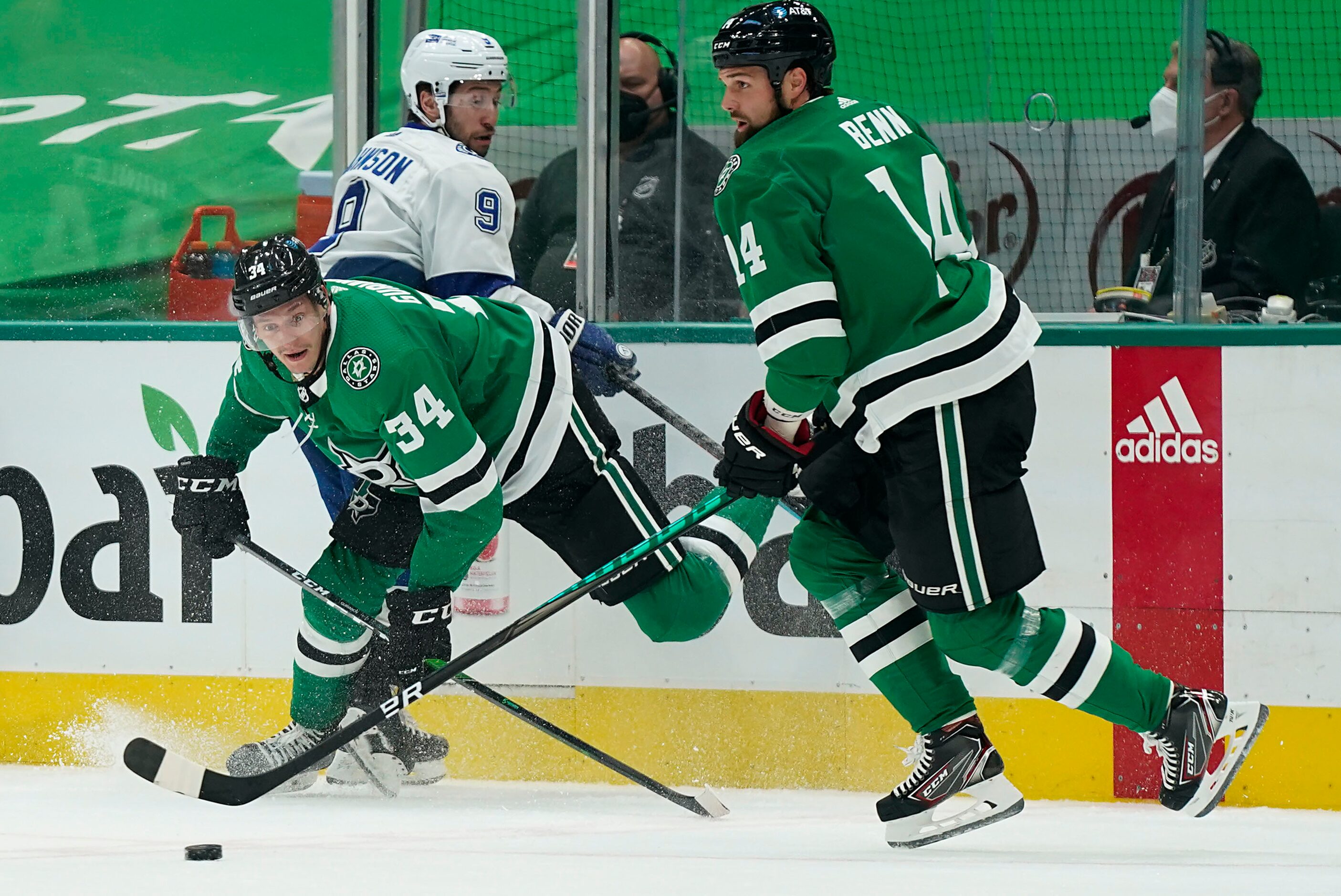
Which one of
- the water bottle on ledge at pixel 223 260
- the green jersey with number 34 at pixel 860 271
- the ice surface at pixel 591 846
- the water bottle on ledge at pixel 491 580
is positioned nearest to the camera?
the ice surface at pixel 591 846

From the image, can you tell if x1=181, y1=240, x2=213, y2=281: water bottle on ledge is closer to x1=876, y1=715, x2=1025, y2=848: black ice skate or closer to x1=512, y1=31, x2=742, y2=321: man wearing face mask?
x1=512, y1=31, x2=742, y2=321: man wearing face mask

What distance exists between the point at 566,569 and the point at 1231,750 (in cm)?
142

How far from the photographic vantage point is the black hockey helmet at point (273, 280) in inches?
103

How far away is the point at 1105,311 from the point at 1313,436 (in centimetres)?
48

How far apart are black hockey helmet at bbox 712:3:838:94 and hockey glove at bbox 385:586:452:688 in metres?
1.04

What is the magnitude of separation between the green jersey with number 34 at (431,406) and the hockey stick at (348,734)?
0.15m

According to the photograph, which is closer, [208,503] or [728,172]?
[728,172]

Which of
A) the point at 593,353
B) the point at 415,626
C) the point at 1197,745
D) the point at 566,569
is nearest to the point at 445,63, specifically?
the point at 593,353

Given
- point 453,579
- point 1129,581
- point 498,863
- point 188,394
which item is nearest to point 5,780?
point 188,394

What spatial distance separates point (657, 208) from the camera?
3586mm

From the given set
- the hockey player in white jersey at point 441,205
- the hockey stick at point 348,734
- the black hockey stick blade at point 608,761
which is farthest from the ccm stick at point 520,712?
the hockey player in white jersey at point 441,205

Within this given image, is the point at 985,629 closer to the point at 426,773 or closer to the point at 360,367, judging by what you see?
the point at 360,367

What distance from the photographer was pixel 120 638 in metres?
3.58

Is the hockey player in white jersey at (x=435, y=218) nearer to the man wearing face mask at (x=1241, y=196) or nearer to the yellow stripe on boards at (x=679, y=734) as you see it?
the yellow stripe on boards at (x=679, y=734)
